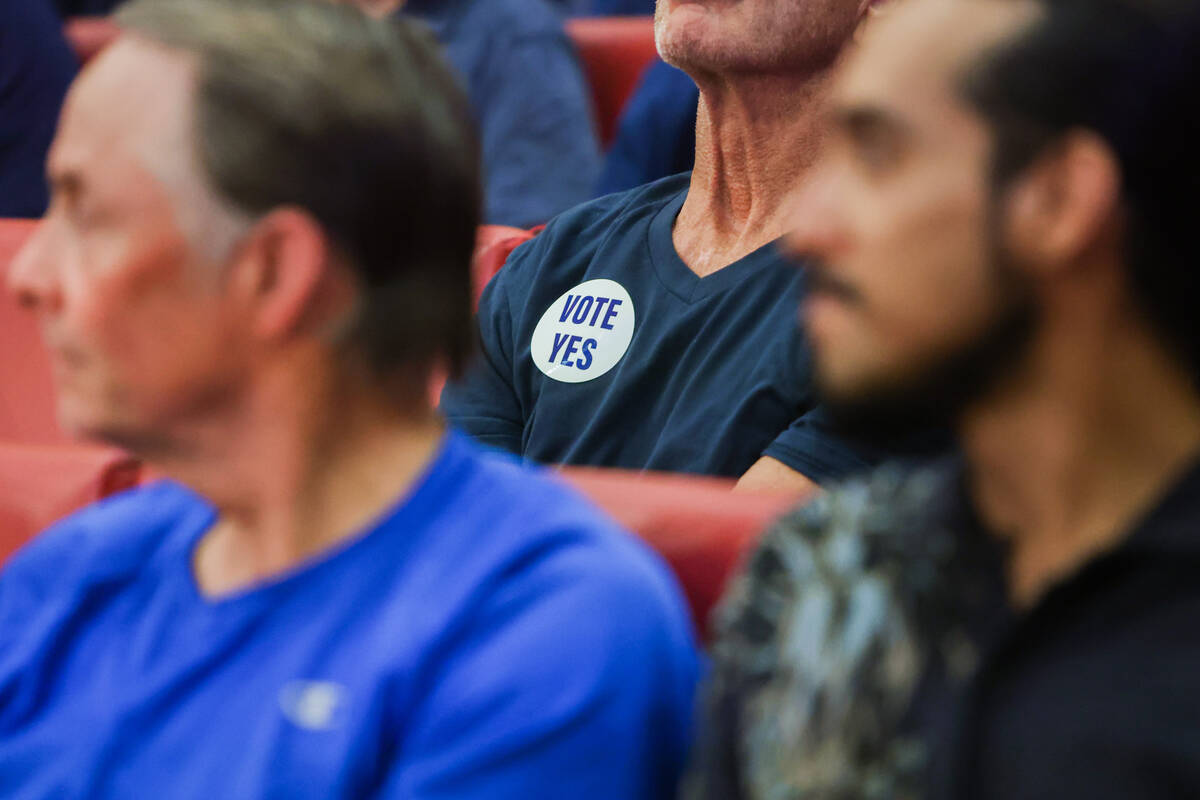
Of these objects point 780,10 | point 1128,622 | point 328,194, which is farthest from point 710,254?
point 1128,622

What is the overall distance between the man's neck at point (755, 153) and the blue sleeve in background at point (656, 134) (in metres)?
0.56

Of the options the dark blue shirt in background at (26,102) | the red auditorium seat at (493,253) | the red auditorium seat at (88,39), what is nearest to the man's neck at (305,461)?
the red auditorium seat at (493,253)

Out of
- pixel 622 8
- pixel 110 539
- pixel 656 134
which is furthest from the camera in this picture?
pixel 622 8

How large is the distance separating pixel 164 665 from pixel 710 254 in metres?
0.67

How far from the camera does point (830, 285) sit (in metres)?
0.62

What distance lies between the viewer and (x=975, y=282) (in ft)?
1.92

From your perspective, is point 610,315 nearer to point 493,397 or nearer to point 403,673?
point 493,397

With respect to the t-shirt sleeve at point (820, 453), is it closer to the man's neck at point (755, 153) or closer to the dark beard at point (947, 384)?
the man's neck at point (755, 153)

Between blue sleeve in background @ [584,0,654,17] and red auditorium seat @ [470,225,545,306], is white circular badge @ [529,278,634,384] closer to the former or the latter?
red auditorium seat @ [470,225,545,306]

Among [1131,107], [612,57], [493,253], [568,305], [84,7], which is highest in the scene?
[1131,107]

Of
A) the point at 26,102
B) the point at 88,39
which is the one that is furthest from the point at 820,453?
the point at 88,39

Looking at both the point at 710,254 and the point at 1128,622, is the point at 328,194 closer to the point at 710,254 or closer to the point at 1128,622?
the point at 1128,622

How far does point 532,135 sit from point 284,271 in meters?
1.57

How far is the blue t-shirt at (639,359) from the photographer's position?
3.79 feet
